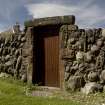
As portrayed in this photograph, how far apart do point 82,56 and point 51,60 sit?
201 cm

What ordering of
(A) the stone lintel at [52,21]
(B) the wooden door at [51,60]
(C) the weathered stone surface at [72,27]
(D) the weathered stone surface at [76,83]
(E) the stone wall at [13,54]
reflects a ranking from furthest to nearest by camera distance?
1. (E) the stone wall at [13,54]
2. (B) the wooden door at [51,60]
3. (A) the stone lintel at [52,21]
4. (C) the weathered stone surface at [72,27]
5. (D) the weathered stone surface at [76,83]

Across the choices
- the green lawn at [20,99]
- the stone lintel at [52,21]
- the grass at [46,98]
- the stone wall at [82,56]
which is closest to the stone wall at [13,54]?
the stone lintel at [52,21]

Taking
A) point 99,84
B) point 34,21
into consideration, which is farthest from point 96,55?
point 34,21

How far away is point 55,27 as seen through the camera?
13625 millimetres

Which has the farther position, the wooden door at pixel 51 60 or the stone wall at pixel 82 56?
the wooden door at pixel 51 60

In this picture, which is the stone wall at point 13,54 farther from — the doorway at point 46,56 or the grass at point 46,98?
the grass at point 46,98

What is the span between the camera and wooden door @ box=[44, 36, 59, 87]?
1353 cm

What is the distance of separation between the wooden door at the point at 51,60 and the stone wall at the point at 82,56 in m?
0.90

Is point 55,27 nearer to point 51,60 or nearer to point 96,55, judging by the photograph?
point 51,60

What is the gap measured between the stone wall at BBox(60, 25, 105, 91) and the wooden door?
90 cm

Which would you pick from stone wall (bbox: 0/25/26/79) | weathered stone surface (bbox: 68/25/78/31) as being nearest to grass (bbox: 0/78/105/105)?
stone wall (bbox: 0/25/26/79)

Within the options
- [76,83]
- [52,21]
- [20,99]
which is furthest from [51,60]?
[20,99]

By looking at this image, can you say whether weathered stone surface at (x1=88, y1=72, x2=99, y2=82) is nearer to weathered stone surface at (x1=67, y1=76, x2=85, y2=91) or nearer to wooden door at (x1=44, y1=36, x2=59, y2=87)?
weathered stone surface at (x1=67, y1=76, x2=85, y2=91)

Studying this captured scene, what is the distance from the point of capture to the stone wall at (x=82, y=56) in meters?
11.6
